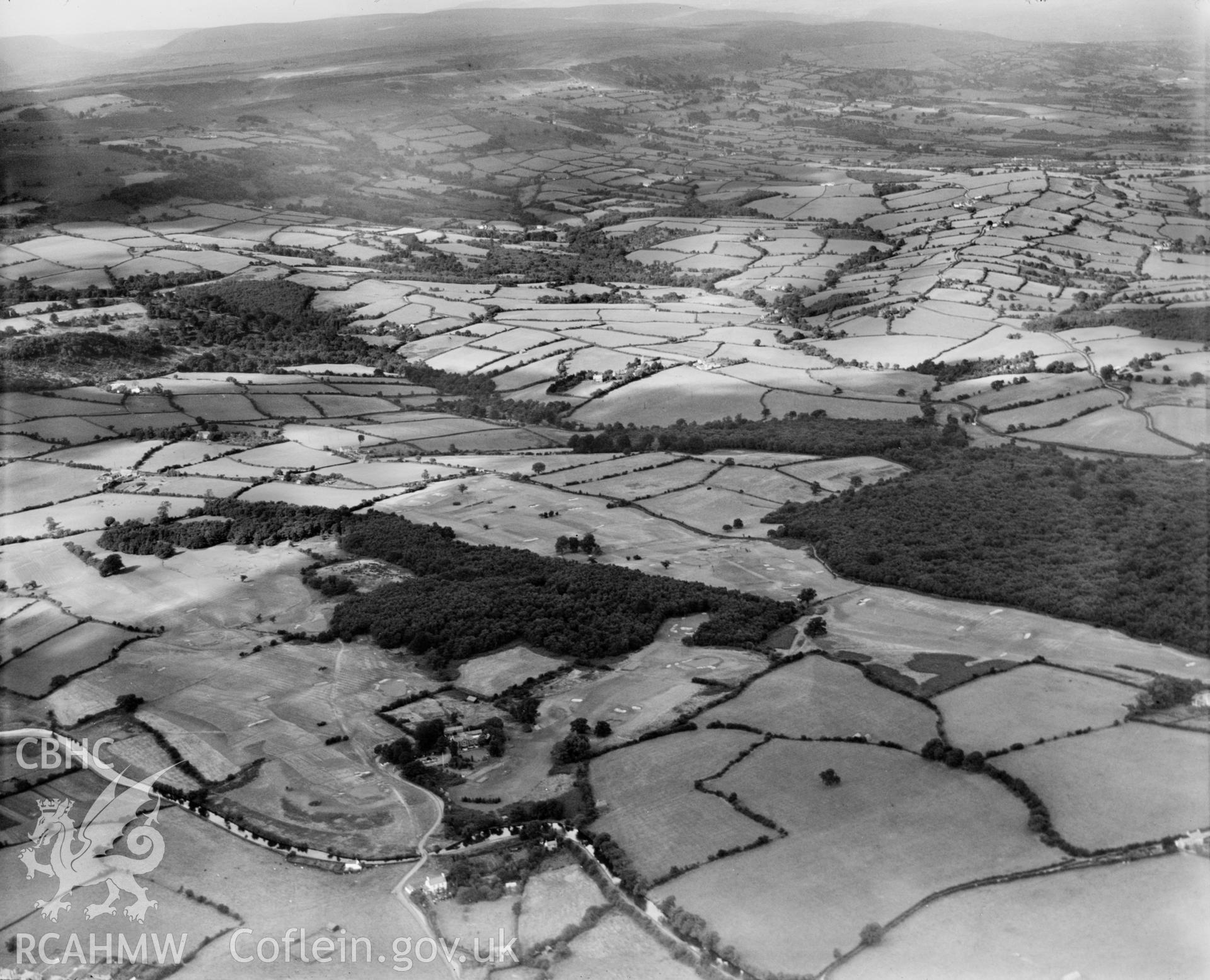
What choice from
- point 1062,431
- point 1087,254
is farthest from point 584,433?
point 1087,254

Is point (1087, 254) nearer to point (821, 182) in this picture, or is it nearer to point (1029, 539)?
point (821, 182)

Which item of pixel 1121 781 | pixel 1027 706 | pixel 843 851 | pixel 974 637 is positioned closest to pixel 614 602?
pixel 974 637

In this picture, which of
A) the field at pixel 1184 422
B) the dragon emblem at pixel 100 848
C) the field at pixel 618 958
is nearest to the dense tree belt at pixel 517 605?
the dragon emblem at pixel 100 848

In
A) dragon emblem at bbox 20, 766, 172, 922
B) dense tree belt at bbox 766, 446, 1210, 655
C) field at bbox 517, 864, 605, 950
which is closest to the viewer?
field at bbox 517, 864, 605, 950

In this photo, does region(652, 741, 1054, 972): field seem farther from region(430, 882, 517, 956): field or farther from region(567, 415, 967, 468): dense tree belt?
region(567, 415, 967, 468): dense tree belt

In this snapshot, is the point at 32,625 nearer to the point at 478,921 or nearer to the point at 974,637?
the point at 478,921

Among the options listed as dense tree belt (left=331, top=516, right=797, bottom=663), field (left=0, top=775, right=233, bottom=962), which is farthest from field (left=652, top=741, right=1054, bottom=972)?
field (left=0, top=775, right=233, bottom=962)
